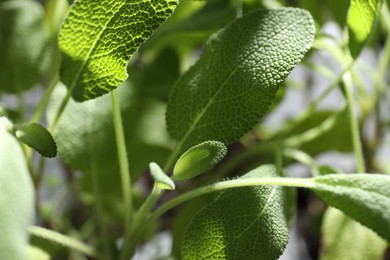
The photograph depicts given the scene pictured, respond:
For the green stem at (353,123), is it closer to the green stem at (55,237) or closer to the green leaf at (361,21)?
the green leaf at (361,21)

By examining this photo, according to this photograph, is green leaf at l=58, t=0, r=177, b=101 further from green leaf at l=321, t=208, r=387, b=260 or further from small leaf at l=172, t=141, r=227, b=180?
green leaf at l=321, t=208, r=387, b=260

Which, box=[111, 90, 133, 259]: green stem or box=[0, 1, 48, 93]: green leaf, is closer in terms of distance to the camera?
box=[111, 90, 133, 259]: green stem

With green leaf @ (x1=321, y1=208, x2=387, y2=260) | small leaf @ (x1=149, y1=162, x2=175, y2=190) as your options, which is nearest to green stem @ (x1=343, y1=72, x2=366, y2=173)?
green leaf @ (x1=321, y1=208, x2=387, y2=260)

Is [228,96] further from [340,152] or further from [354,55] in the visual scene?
[340,152]

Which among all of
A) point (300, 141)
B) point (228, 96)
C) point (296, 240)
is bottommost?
point (296, 240)

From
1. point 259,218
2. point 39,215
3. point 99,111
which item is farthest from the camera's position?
point 39,215

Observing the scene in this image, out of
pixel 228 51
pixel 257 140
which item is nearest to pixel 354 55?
pixel 228 51

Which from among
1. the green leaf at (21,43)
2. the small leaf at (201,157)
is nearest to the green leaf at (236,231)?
the small leaf at (201,157)
